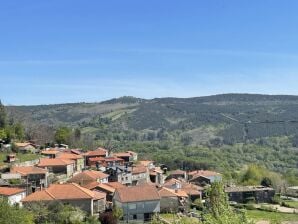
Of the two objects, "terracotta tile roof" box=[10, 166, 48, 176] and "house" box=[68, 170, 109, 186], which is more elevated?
"terracotta tile roof" box=[10, 166, 48, 176]

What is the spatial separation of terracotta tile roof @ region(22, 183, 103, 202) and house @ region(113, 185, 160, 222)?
3003 millimetres

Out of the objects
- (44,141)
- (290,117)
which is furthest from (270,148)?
(44,141)

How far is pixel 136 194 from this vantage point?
2028 inches

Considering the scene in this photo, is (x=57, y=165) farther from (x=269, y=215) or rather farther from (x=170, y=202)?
(x=269, y=215)

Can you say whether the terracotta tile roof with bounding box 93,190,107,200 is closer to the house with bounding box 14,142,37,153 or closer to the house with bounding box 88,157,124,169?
the house with bounding box 88,157,124,169

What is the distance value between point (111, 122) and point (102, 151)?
379ft

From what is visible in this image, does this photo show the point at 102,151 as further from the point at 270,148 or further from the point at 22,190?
the point at 270,148

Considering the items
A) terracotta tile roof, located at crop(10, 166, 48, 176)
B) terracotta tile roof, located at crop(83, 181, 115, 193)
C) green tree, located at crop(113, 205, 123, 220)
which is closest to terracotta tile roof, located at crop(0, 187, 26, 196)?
terracotta tile roof, located at crop(10, 166, 48, 176)

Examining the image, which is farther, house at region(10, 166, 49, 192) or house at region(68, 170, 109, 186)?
house at region(68, 170, 109, 186)

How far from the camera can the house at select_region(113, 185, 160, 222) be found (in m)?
50.2

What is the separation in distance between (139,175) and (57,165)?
11107 millimetres

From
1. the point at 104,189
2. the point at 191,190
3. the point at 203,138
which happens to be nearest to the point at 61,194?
the point at 104,189

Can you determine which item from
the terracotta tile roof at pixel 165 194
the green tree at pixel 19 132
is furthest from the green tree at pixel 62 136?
the terracotta tile roof at pixel 165 194

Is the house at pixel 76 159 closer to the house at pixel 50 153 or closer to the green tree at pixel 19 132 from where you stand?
the house at pixel 50 153
